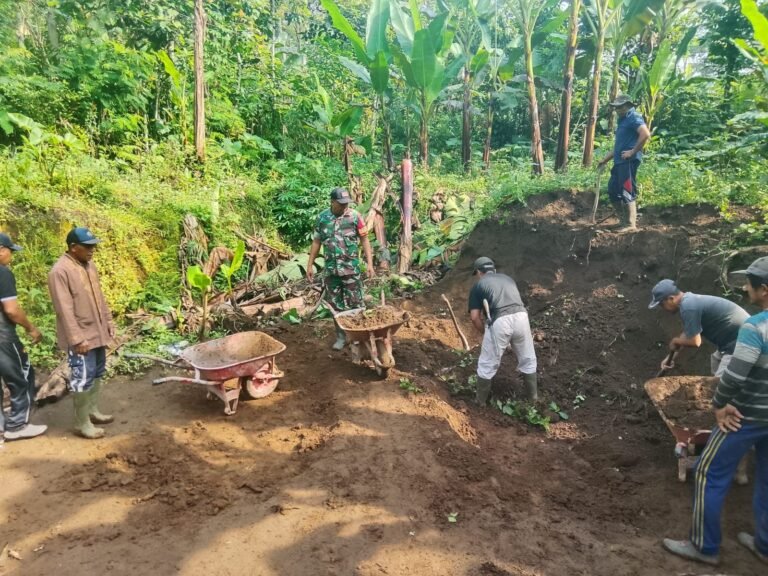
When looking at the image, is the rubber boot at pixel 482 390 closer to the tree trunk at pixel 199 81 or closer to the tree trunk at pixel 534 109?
the tree trunk at pixel 534 109

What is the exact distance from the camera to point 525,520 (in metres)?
3.68

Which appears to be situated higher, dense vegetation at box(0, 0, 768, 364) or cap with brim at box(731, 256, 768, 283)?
dense vegetation at box(0, 0, 768, 364)

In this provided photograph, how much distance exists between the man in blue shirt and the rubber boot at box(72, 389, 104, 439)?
6801 mm

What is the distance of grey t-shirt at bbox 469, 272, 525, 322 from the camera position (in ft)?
16.8

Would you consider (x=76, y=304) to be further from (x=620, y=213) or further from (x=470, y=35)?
(x=470, y=35)

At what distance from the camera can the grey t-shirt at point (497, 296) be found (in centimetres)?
513

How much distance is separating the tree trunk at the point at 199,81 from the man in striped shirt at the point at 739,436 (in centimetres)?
919

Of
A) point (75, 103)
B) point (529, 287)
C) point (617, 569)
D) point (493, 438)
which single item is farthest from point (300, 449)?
point (75, 103)

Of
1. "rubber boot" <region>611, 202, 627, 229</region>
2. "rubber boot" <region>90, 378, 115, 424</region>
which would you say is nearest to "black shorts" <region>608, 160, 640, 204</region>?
"rubber boot" <region>611, 202, 627, 229</region>

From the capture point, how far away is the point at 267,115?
12.9 meters

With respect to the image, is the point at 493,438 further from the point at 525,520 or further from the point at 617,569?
the point at 617,569

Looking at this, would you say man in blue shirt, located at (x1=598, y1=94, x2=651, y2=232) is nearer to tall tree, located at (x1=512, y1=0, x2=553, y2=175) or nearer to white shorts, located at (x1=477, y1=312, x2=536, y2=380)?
white shorts, located at (x1=477, y1=312, x2=536, y2=380)

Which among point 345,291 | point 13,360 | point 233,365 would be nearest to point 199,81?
point 345,291

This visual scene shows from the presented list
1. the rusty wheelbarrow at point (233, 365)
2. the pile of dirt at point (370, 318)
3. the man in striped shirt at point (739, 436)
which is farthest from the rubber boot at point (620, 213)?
the rusty wheelbarrow at point (233, 365)
